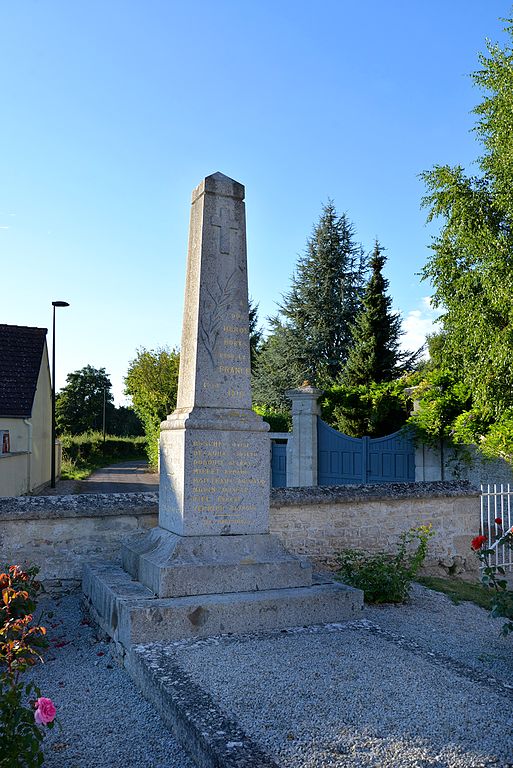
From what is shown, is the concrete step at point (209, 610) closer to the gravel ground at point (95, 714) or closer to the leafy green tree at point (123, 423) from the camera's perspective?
the gravel ground at point (95, 714)

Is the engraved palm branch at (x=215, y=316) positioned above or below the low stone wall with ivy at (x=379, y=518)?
above

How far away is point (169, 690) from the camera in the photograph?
3.80m

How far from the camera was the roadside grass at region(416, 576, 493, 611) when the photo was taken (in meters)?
7.08

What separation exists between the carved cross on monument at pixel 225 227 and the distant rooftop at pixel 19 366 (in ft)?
49.2

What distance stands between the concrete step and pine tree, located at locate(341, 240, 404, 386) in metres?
19.6

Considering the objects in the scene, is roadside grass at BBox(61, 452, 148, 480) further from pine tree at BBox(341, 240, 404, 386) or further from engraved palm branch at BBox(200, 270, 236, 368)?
engraved palm branch at BBox(200, 270, 236, 368)

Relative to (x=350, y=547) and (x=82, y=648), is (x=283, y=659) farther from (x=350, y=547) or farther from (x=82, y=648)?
(x=350, y=547)

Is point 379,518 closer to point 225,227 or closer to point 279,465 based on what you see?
point 225,227

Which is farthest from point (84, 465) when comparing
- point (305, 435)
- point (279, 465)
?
point (305, 435)

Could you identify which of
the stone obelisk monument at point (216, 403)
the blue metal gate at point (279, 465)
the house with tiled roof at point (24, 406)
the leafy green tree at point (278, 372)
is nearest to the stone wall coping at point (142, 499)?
the stone obelisk monument at point (216, 403)

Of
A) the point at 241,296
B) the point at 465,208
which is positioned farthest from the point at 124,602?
the point at 465,208

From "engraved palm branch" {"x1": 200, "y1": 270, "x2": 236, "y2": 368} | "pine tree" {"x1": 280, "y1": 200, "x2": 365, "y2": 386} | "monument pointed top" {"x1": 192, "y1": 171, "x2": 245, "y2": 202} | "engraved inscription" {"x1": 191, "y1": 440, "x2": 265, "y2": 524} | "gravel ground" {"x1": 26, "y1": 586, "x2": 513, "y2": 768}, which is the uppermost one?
"pine tree" {"x1": 280, "y1": 200, "x2": 365, "y2": 386}

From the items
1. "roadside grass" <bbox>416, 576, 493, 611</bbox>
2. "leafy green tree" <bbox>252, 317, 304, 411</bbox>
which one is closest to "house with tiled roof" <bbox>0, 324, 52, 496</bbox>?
"leafy green tree" <bbox>252, 317, 304, 411</bbox>

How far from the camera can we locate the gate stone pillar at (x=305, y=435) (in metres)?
14.7
